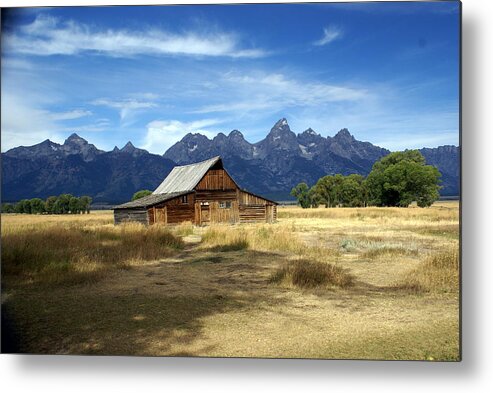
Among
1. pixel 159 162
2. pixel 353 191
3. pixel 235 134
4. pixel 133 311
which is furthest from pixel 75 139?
pixel 353 191

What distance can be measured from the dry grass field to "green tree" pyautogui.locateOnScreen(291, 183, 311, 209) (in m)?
0.16

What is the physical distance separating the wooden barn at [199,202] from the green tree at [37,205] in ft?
2.62

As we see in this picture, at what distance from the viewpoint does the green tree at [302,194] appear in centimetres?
481

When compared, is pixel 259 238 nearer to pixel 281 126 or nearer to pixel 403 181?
pixel 281 126

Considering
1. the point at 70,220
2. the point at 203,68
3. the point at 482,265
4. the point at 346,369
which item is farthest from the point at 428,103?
the point at 70,220

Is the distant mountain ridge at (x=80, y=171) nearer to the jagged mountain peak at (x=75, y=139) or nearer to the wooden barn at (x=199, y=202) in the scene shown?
the jagged mountain peak at (x=75, y=139)

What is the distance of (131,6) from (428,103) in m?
3.47

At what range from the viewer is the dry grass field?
12.8 ft

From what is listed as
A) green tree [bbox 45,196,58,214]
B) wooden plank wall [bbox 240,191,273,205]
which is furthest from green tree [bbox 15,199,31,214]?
wooden plank wall [bbox 240,191,273,205]

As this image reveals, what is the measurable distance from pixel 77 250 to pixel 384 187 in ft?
12.8

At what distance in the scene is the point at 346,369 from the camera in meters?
3.86

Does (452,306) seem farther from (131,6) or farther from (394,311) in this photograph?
(131,6)

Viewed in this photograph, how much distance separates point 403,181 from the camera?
14.5 feet

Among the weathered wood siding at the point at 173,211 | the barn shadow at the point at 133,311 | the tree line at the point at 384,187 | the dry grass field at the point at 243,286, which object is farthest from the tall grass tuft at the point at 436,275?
the weathered wood siding at the point at 173,211
